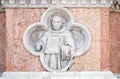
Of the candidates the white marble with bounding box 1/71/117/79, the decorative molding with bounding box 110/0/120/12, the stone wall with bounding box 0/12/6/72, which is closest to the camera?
the white marble with bounding box 1/71/117/79

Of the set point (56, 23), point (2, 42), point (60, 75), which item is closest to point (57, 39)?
point (56, 23)

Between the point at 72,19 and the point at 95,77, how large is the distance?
1.25 meters

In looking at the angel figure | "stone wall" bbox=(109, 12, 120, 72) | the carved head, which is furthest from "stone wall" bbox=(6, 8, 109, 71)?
"stone wall" bbox=(109, 12, 120, 72)

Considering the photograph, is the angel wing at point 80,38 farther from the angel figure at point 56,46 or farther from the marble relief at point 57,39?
the angel figure at point 56,46

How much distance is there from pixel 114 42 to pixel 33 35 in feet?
5.87

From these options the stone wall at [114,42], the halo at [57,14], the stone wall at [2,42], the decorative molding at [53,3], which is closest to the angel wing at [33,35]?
the halo at [57,14]

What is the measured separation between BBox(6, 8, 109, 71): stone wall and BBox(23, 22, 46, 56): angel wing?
0.29 ft

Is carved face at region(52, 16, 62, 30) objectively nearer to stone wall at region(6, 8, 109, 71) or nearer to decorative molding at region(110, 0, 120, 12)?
stone wall at region(6, 8, 109, 71)

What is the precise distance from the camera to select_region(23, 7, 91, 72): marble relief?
31.2ft

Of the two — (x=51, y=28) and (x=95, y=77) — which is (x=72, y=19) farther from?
(x=95, y=77)

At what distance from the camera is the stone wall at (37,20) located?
9.53m

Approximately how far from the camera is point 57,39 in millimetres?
9570

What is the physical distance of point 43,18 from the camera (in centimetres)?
956

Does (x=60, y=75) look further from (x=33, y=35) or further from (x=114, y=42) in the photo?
(x=114, y=42)
